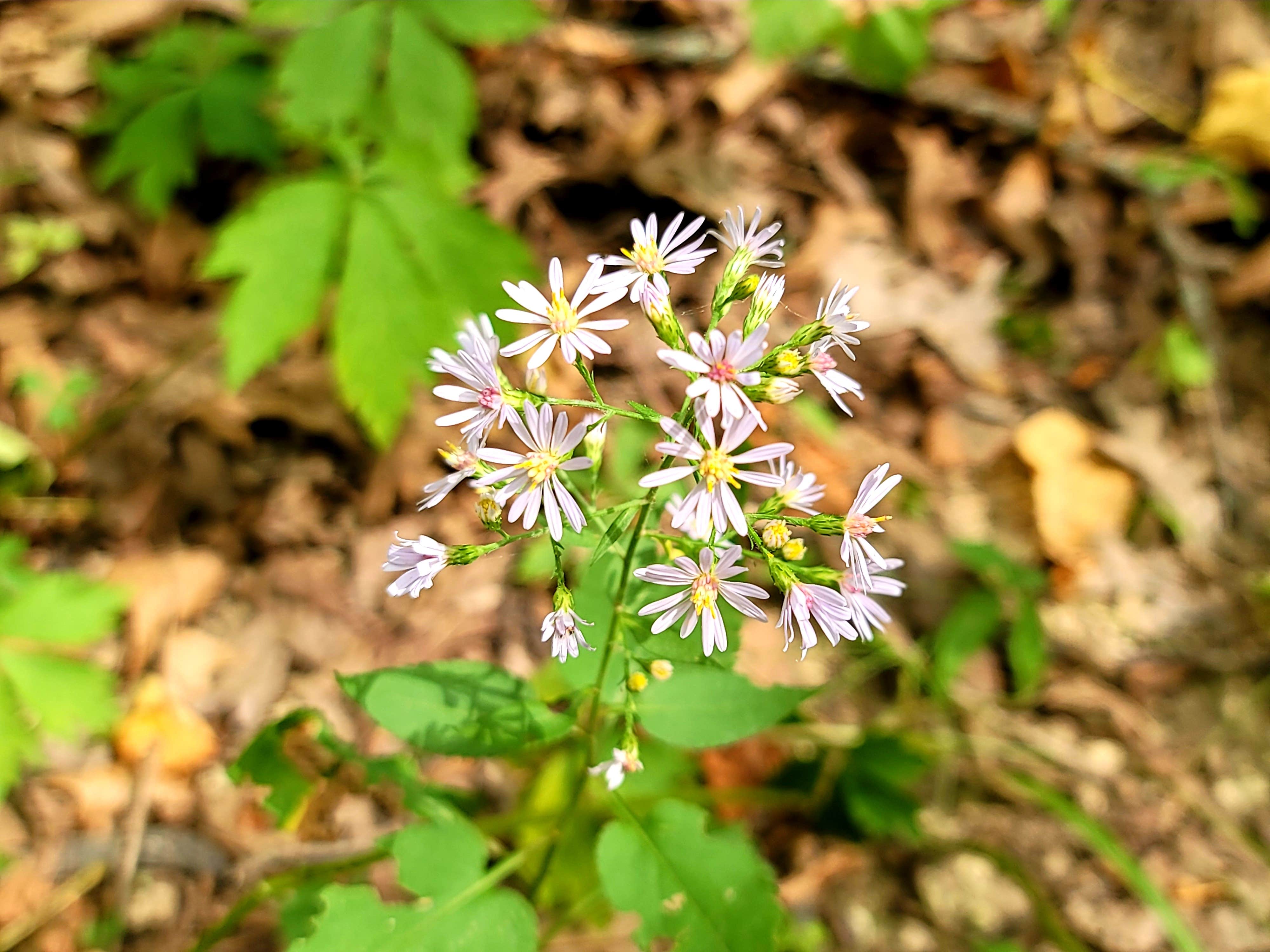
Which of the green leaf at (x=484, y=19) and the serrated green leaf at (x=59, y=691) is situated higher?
the green leaf at (x=484, y=19)

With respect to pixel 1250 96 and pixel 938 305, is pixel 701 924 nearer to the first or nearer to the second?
pixel 938 305

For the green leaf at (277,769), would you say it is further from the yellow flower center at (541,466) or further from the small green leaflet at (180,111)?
the small green leaflet at (180,111)

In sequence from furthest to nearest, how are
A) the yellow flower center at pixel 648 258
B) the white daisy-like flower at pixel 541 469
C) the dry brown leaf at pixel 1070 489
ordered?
the dry brown leaf at pixel 1070 489 → the yellow flower center at pixel 648 258 → the white daisy-like flower at pixel 541 469

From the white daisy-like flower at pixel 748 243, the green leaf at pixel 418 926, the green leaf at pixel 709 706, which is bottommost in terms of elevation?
the green leaf at pixel 418 926

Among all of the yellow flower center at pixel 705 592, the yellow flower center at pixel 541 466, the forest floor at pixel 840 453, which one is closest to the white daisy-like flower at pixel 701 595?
the yellow flower center at pixel 705 592

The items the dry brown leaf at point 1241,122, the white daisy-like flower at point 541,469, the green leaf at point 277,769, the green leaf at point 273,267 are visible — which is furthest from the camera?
the dry brown leaf at point 1241,122

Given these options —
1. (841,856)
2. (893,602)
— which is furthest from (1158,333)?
(841,856)

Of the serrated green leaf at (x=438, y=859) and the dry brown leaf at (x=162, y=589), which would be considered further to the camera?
the dry brown leaf at (x=162, y=589)
